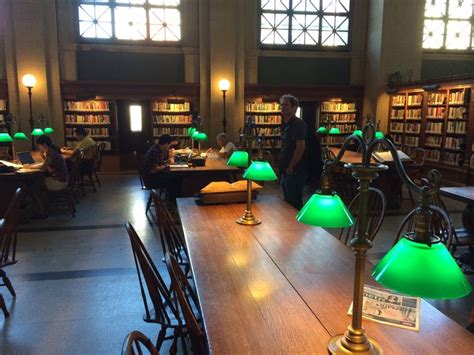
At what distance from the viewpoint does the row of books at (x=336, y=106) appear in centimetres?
1061

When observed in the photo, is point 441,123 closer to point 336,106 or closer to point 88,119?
point 336,106

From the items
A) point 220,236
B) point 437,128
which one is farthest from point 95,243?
point 437,128

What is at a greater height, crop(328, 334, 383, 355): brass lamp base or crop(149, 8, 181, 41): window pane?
crop(149, 8, 181, 41): window pane

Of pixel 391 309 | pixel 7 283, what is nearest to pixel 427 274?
pixel 391 309

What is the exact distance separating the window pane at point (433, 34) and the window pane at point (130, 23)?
7258 mm

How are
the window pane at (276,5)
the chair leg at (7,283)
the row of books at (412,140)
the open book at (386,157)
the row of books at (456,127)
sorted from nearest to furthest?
1. the chair leg at (7,283)
2. the open book at (386,157)
3. the row of books at (456,127)
4. the row of books at (412,140)
5. the window pane at (276,5)

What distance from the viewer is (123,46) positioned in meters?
9.68

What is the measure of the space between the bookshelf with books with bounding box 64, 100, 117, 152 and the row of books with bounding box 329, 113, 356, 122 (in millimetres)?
5673

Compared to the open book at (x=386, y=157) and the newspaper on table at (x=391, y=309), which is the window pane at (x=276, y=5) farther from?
the newspaper on table at (x=391, y=309)

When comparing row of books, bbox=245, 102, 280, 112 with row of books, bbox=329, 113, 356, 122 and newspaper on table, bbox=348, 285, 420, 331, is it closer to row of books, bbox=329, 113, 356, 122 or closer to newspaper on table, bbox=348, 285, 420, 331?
row of books, bbox=329, 113, 356, 122

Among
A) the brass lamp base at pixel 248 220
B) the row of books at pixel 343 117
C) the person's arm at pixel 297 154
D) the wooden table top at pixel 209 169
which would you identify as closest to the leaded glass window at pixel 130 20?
the row of books at pixel 343 117

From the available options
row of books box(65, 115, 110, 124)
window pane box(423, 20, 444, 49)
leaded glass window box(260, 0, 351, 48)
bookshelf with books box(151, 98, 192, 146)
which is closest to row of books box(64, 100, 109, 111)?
row of books box(65, 115, 110, 124)

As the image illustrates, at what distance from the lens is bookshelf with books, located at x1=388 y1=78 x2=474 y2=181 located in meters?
8.01

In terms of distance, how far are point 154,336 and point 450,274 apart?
2234mm
